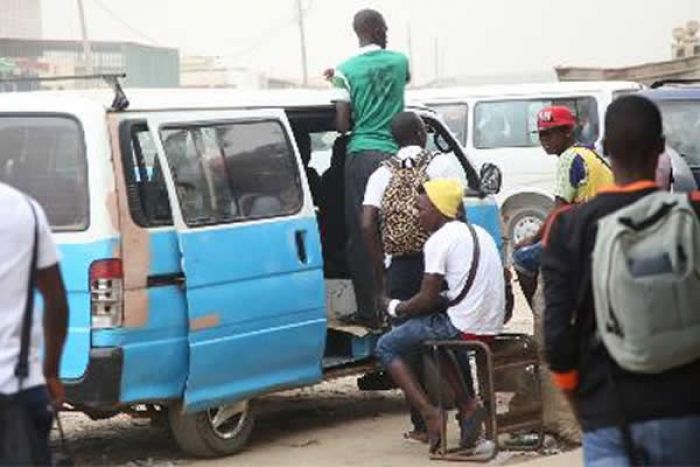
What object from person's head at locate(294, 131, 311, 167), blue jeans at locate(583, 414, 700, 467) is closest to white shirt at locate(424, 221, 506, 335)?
person's head at locate(294, 131, 311, 167)

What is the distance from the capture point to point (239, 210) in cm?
748

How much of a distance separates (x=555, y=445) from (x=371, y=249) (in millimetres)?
1416

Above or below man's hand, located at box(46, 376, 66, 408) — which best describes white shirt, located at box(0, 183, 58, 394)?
above

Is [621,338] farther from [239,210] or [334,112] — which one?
[334,112]

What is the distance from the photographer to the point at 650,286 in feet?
11.7

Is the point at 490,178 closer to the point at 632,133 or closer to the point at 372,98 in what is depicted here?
the point at 372,98

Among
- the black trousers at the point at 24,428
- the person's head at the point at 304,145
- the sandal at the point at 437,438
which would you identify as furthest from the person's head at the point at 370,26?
the black trousers at the point at 24,428

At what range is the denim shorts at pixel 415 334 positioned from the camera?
7312mm

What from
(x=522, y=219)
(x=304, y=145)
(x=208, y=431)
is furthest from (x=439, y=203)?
(x=522, y=219)

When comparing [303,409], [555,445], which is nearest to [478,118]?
[303,409]

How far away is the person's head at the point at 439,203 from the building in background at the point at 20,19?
56.9 meters

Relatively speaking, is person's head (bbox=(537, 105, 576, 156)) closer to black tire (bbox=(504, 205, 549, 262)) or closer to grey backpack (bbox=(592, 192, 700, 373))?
grey backpack (bbox=(592, 192, 700, 373))

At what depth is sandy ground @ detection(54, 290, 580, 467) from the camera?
7.58 m

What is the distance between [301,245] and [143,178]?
1.02 m
